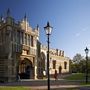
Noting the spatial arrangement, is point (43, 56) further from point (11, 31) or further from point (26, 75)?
point (11, 31)

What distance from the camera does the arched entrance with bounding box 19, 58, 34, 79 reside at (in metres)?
51.1

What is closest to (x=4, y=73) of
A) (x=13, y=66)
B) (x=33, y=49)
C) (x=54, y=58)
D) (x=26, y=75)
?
(x=13, y=66)

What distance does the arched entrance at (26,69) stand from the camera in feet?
168

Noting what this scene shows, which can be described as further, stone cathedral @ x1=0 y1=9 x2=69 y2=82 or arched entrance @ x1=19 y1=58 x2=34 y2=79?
arched entrance @ x1=19 y1=58 x2=34 y2=79

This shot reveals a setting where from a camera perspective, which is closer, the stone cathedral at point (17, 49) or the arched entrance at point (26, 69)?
the stone cathedral at point (17, 49)

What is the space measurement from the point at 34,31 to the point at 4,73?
509 inches

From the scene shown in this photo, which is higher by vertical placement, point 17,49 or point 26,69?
point 17,49

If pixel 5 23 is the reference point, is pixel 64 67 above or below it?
below

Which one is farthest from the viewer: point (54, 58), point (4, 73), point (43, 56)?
point (54, 58)

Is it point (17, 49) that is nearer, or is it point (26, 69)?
point (17, 49)

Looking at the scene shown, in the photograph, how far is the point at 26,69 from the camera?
2082 inches

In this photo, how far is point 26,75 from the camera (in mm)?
51500

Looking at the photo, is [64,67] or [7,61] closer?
[7,61]

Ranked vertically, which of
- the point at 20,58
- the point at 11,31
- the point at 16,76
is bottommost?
the point at 16,76
